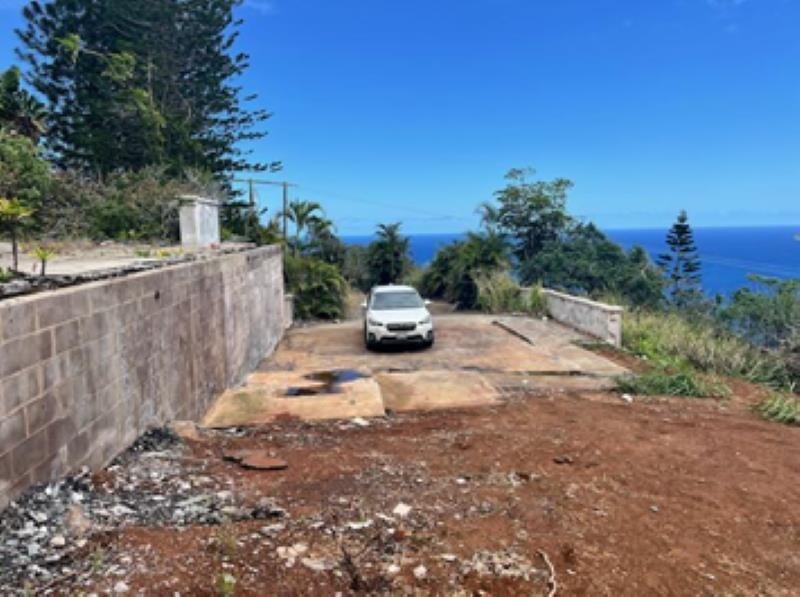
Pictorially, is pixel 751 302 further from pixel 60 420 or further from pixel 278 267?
pixel 60 420

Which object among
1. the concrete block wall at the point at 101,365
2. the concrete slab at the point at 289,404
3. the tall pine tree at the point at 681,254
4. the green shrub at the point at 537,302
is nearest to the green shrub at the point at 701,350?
the green shrub at the point at 537,302

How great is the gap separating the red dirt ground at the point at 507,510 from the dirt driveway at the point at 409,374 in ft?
2.41

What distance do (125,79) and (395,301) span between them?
733 inches

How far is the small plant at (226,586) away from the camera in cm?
281

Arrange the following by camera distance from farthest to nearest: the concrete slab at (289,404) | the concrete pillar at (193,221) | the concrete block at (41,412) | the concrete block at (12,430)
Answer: the concrete pillar at (193,221), the concrete slab at (289,404), the concrete block at (41,412), the concrete block at (12,430)

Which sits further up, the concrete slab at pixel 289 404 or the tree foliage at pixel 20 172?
the tree foliage at pixel 20 172

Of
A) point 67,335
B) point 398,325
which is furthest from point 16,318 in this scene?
point 398,325

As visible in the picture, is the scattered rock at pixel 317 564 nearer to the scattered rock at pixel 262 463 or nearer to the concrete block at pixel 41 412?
the scattered rock at pixel 262 463

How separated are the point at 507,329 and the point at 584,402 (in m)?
6.65

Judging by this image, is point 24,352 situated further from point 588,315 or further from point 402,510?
point 588,315

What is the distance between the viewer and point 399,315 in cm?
1249

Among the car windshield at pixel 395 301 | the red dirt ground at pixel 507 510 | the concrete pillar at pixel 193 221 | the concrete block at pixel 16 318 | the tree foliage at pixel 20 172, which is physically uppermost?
the tree foliage at pixel 20 172

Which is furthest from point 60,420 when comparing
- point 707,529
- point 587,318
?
point 587,318

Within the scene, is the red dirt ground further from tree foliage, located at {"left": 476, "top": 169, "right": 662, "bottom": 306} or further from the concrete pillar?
tree foliage, located at {"left": 476, "top": 169, "right": 662, "bottom": 306}
